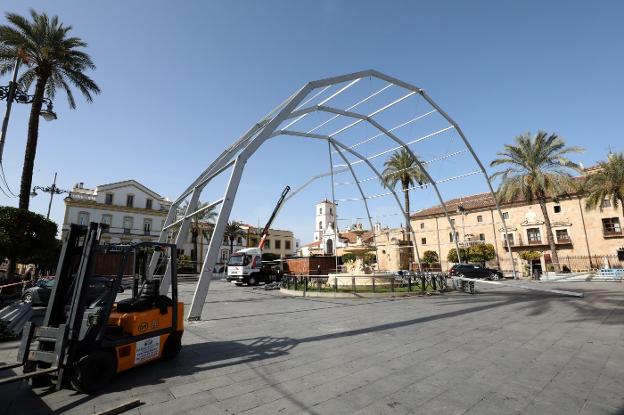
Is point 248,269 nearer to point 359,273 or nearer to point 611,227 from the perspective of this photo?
point 359,273

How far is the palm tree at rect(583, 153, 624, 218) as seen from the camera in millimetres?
29000

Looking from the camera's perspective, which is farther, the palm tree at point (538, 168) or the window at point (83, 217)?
the window at point (83, 217)

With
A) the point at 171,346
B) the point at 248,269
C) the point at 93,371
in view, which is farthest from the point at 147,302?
the point at 248,269

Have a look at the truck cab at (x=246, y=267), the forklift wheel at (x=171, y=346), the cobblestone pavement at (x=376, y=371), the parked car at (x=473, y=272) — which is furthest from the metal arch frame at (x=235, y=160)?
the parked car at (x=473, y=272)

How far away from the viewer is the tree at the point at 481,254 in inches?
1694

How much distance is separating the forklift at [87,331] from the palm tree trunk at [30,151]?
19223mm

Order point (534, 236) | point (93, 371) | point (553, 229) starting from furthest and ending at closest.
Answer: point (534, 236)
point (553, 229)
point (93, 371)

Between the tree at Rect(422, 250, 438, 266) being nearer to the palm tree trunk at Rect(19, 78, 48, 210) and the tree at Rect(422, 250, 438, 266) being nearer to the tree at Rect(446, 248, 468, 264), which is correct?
the tree at Rect(446, 248, 468, 264)

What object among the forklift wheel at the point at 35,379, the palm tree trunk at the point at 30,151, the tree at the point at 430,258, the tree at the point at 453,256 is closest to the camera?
the forklift wheel at the point at 35,379

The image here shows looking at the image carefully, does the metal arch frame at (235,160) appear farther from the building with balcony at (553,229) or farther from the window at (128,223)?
the window at (128,223)

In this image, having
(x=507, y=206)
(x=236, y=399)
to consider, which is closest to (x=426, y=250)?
(x=507, y=206)

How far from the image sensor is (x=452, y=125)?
1728cm

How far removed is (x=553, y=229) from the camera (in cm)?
4253

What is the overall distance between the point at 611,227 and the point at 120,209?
70.2 meters
